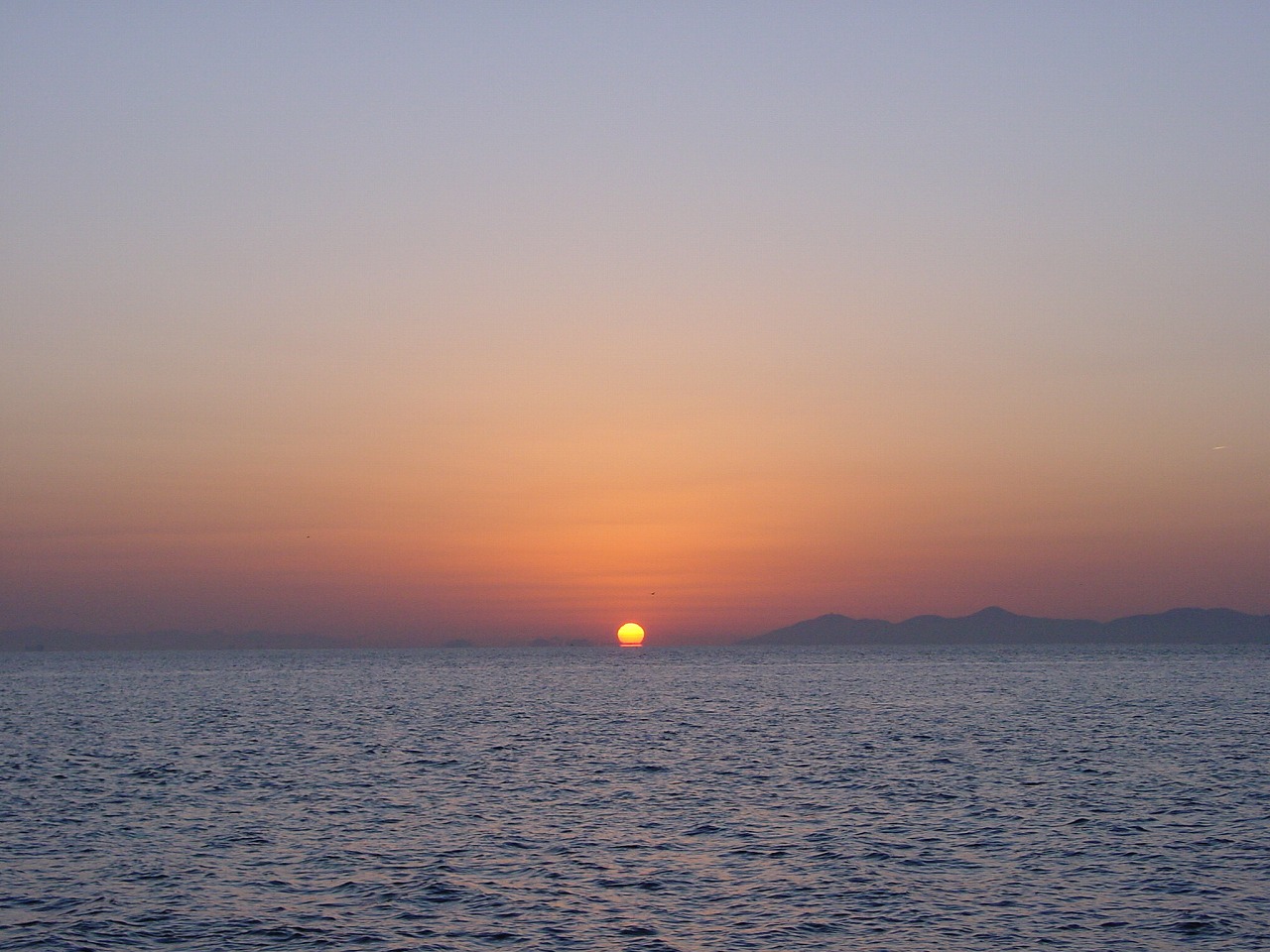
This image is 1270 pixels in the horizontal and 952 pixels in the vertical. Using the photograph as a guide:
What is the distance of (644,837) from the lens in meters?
42.0

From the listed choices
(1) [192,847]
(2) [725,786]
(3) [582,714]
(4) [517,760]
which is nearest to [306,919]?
(1) [192,847]

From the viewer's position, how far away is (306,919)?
31.2m

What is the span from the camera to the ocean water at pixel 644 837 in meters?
30.4

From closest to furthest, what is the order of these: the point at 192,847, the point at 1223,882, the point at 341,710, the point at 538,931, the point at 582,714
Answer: the point at 538,931 → the point at 1223,882 → the point at 192,847 → the point at 582,714 → the point at 341,710

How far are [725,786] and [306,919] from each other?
26768mm

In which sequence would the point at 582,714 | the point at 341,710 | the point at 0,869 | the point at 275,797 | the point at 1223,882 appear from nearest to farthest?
the point at 1223,882, the point at 0,869, the point at 275,797, the point at 582,714, the point at 341,710

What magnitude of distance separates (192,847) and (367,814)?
8237 mm

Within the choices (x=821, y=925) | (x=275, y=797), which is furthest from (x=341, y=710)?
(x=821, y=925)

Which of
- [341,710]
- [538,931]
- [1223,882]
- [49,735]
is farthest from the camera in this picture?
[341,710]

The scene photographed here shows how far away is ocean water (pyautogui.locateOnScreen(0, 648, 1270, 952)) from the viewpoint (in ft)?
99.7

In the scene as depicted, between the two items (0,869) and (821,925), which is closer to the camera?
(821,925)

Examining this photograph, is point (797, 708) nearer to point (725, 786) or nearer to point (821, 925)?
point (725, 786)

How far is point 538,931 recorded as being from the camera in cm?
3000

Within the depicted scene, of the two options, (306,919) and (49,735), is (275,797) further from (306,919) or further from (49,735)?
(49,735)
